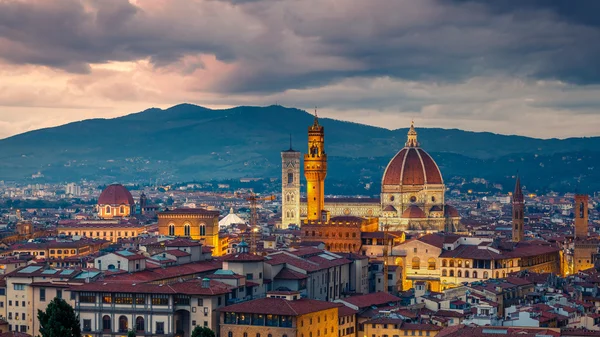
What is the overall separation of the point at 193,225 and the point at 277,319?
189 feet

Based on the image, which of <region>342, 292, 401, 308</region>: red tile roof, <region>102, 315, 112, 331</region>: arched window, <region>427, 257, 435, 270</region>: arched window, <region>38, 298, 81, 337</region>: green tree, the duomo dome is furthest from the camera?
the duomo dome

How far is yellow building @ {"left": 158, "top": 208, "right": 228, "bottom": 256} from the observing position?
12925 cm

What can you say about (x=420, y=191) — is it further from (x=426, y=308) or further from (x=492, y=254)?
(x=426, y=308)

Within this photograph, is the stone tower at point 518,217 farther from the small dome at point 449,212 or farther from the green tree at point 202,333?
the green tree at point 202,333

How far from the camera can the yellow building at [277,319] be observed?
238 ft

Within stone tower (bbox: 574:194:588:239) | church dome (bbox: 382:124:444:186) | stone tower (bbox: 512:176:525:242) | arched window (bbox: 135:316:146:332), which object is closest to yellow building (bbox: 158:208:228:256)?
stone tower (bbox: 512:176:525:242)

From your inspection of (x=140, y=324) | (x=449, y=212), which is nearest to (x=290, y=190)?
(x=449, y=212)

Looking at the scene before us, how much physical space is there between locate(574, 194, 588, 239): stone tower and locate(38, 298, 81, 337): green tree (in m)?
89.4

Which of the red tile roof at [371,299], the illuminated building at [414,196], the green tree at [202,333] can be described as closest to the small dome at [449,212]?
the illuminated building at [414,196]

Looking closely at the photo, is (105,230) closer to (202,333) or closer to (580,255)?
(580,255)

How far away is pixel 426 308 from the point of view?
81.4 m

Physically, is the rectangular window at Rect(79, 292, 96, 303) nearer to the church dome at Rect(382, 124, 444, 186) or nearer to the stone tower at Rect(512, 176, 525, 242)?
the stone tower at Rect(512, 176, 525, 242)

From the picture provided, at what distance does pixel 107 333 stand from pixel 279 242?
166 ft

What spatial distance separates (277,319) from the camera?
7275 cm
